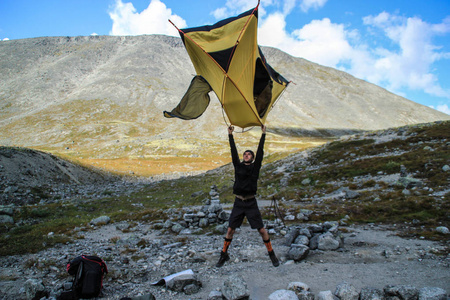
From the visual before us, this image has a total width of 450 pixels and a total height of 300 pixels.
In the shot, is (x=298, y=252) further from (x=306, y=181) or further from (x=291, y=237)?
(x=306, y=181)

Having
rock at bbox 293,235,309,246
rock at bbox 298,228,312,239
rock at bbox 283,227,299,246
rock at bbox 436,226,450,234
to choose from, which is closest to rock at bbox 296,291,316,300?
rock at bbox 293,235,309,246

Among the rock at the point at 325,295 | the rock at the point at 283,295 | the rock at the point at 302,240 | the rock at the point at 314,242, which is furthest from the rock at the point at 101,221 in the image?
the rock at the point at 325,295

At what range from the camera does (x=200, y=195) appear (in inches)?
904

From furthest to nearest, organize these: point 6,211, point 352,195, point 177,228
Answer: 1. point 6,211
2. point 352,195
3. point 177,228

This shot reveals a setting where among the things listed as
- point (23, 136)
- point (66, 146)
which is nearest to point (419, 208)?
point (66, 146)

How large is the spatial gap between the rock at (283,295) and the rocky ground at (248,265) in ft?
1.13

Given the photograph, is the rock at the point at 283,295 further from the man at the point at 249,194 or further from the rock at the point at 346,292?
the man at the point at 249,194

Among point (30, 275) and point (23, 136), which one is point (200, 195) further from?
point (23, 136)

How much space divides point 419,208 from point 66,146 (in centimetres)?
12777

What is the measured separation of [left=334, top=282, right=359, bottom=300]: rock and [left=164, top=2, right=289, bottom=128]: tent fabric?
5.52m

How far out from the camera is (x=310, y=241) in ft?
28.5

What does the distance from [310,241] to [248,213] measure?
9.42 feet

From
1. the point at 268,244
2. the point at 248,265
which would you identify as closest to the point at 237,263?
the point at 248,265

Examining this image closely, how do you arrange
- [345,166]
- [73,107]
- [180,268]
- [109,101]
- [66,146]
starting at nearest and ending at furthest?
[180,268] → [345,166] → [66,146] → [73,107] → [109,101]
